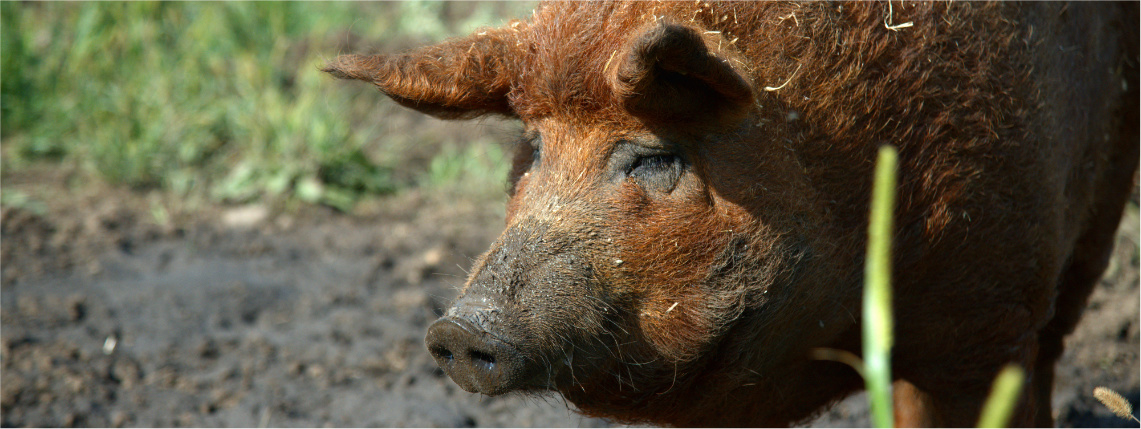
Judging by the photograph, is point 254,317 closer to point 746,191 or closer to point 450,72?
point 450,72

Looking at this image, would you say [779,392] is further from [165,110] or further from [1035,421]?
[165,110]

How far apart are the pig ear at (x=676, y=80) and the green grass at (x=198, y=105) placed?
430 centimetres

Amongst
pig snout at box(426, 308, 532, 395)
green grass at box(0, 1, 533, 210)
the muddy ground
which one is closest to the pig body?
pig snout at box(426, 308, 532, 395)

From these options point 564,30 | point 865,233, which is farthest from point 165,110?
point 865,233

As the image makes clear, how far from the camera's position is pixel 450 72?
2662 mm

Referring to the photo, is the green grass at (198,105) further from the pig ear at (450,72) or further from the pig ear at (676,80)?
the pig ear at (676,80)

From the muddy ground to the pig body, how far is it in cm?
84

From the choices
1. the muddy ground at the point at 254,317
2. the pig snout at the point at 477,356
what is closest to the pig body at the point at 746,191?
the pig snout at the point at 477,356

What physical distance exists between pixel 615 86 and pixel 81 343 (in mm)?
3574

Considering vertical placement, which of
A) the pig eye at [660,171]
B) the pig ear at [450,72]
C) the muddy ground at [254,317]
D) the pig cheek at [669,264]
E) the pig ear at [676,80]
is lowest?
the muddy ground at [254,317]

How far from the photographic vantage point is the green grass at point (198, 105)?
6.61 meters

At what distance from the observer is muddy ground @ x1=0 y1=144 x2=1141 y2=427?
4.15 m

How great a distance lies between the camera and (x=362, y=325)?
4961 mm

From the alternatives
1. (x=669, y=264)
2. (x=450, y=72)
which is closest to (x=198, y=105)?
(x=450, y=72)
